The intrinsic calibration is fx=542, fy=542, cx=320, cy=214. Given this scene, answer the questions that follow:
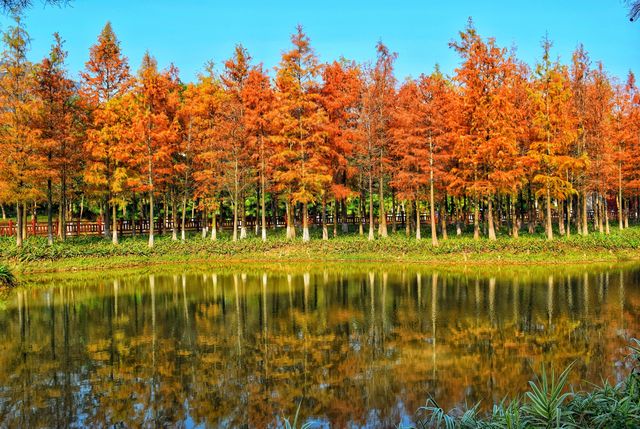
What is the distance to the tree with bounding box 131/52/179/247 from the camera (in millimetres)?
35812

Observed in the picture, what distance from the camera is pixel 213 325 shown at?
16.4m

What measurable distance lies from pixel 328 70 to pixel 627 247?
73.9ft

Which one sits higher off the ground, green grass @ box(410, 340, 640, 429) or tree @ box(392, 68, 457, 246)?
tree @ box(392, 68, 457, 246)

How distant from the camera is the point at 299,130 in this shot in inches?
1421

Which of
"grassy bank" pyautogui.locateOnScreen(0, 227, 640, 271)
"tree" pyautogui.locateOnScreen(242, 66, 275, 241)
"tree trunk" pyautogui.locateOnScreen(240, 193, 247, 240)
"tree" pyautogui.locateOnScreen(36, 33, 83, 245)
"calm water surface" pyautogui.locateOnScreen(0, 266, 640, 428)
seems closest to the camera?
"calm water surface" pyautogui.locateOnScreen(0, 266, 640, 428)

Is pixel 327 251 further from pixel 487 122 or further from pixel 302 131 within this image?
pixel 487 122

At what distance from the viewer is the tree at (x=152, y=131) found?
35.8 m

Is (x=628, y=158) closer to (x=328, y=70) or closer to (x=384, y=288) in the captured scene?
(x=328, y=70)

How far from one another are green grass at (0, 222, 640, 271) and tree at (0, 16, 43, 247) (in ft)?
9.87

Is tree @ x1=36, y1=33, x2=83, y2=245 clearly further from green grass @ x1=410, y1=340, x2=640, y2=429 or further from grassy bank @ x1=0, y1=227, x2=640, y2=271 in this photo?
green grass @ x1=410, y1=340, x2=640, y2=429

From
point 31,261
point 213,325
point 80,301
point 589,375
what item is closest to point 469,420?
point 589,375

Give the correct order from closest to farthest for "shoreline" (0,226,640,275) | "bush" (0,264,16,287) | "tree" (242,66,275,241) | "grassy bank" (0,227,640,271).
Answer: "bush" (0,264,16,287)
"shoreline" (0,226,640,275)
"grassy bank" (0,227,640,271)
"tree" (242,66,275,241)

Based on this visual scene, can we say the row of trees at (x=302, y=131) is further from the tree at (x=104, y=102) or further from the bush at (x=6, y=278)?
the bush at (x=6, y=278)

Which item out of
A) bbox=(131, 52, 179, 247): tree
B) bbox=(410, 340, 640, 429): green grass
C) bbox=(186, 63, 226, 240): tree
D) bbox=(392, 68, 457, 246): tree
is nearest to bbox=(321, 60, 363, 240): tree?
bbox=(392, 68, 457, 246): tree
